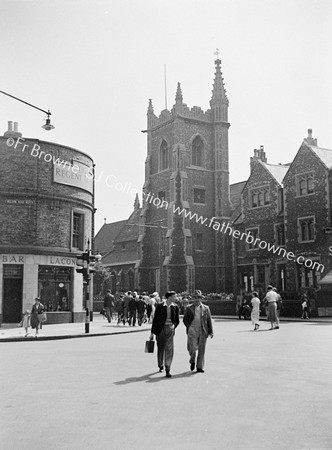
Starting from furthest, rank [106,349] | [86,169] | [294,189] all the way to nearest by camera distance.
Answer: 1. [294,189]
2. [86,169]
3. [106,349]

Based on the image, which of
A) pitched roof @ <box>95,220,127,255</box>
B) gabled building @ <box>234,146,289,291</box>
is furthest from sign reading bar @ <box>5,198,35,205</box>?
pitched roof @ <box>95,220,127,255</box>

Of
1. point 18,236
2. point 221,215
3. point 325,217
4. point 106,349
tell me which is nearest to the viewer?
point 106,349

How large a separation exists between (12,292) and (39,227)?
3.46m

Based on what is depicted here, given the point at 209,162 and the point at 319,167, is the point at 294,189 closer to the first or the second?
the point at 319,167

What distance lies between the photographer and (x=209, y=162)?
2336 inches

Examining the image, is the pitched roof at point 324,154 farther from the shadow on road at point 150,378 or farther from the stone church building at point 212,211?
the shadow on road at point 150,378

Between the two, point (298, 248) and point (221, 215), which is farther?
point (221, 215)

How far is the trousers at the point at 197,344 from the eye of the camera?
11.0 m

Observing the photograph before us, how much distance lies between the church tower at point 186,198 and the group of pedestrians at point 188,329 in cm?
4234

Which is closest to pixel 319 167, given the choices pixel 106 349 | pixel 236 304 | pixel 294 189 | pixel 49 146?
pixel 294 189

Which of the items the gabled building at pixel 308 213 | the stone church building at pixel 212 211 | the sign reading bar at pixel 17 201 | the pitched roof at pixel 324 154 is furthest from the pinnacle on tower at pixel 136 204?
the sign reading bar at pixel 17 201

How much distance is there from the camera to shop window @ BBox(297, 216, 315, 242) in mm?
39812

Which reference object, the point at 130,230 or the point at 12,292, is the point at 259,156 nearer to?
the point at 130,230

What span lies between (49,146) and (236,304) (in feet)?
65.7
